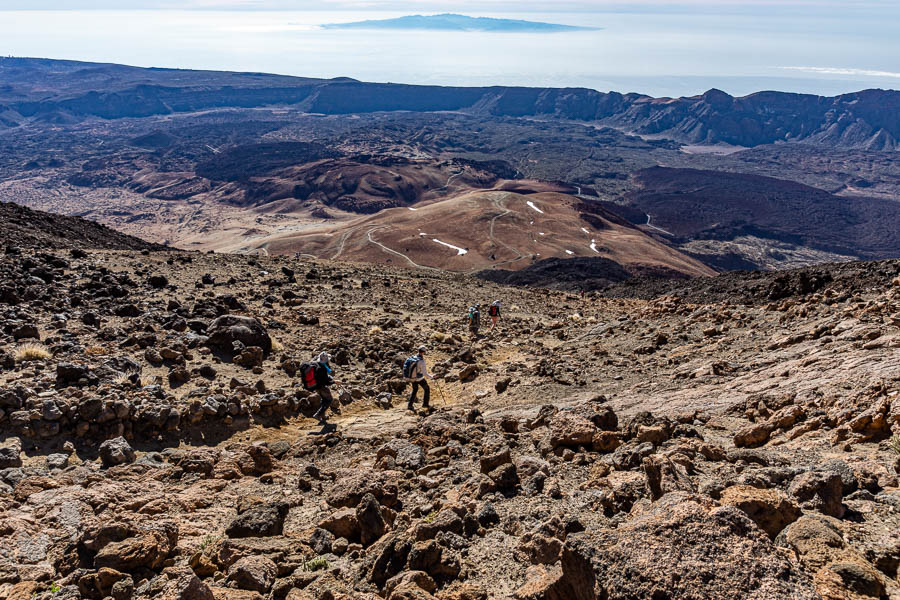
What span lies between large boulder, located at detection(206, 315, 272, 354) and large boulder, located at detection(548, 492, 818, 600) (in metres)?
9.24

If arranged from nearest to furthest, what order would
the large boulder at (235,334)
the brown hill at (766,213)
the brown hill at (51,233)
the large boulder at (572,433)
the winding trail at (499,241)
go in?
the large boulder at (572,433) < the large boulder at (235,334) < the brown hill at (51,233) < the winding trail at (499,241) < the brown hill at (766,213)

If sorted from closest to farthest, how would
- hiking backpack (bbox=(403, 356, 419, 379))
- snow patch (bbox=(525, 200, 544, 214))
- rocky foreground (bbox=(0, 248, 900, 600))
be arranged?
1. rocky foreground (bbox=(0, 248, 900, 600))
2. hiking backpack (bbox=(403, 356, 419, 379))
3. snow patch (bbox=(525, 200, 544, 214))

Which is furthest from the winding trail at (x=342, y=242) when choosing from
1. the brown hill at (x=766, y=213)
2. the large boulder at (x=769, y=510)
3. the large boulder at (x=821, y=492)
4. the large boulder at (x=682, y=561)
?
the brown hill at (x=766, y=213)

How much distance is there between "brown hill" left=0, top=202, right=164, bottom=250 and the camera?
59.6 ft

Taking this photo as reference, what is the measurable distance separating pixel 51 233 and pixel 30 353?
15514 mm

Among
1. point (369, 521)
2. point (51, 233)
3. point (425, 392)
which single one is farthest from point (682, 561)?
point (51, 233)

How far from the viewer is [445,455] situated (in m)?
7.13

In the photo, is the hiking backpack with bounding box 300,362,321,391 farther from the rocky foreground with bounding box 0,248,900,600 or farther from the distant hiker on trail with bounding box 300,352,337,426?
the rocky foreground with bounding box 0,248,900,600

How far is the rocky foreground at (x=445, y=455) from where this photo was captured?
12.8 feet

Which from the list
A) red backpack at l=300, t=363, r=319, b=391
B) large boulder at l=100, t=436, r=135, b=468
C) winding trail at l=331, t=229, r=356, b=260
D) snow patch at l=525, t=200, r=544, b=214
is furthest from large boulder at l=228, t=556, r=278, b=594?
snow patch at l=525, t=200, r=544, b=214

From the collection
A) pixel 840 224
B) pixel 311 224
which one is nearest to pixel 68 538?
pixel 311 224

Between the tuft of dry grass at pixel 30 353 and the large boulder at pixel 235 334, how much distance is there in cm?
273

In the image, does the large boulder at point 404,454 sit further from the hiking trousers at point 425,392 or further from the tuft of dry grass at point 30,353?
the tuft of dry grass at point 30,353

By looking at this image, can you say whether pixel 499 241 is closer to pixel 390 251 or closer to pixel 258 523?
pixel 390 251
